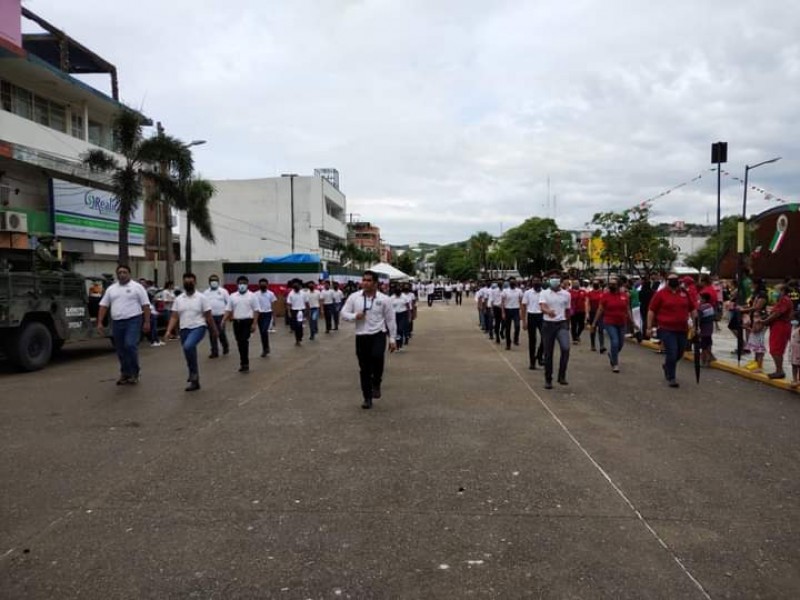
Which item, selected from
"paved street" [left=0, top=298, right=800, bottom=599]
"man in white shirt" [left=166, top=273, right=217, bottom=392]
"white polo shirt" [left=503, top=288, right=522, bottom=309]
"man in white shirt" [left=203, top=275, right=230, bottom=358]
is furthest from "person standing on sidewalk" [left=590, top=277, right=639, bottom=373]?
"man in white shirt" [left=203, top=275, right=230, bottom=358]

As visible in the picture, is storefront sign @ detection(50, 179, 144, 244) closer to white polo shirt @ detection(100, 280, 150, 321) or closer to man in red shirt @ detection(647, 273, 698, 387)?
white polo shirt @ detection(100, 280, 150, 321)

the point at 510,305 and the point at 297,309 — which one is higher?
the point at 510,305

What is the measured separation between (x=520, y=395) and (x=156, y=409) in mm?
4835

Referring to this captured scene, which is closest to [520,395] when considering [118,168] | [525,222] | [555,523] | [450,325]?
[555,523]

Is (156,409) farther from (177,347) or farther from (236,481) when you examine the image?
(177,347)

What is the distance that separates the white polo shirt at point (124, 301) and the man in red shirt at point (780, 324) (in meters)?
9.98

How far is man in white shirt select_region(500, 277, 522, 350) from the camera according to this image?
14547 millimetres

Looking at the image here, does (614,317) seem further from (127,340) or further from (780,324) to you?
(127,340)

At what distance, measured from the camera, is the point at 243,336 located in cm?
1177

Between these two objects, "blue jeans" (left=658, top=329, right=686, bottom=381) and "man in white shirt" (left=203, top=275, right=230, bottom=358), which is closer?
"blue jeans" (left=658, top=329, right=686, bottom=381)

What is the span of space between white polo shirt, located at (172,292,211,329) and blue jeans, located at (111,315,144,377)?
0.69 m

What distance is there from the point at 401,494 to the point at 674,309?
678 centimetres

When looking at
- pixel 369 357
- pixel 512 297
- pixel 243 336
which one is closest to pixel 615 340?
pixel 512 297

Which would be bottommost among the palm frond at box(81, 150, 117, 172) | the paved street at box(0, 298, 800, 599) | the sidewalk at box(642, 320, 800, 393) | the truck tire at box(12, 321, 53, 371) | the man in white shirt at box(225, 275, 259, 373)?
the sidewalk at box(642, 320, 800, 393)
